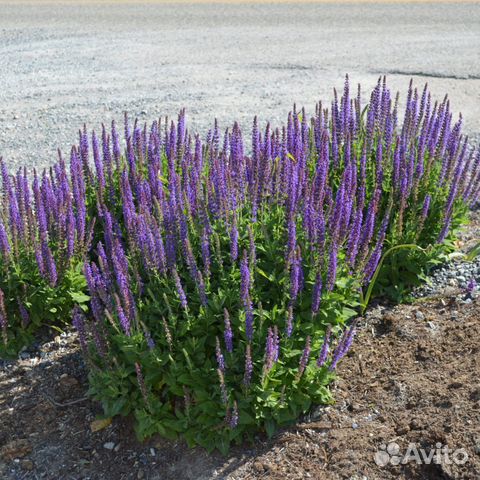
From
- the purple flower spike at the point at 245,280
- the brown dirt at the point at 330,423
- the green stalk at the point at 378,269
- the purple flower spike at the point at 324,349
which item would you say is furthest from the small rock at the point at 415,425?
the purple flower spike at the point at 245,280

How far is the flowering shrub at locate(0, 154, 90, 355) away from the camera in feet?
14.6

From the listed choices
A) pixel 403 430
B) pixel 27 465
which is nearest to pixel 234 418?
pixel 403 430

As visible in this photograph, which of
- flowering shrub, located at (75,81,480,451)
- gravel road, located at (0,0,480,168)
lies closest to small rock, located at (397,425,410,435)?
flowering shrub, located at (75,81,480,451)

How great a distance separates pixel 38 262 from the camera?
4301mm

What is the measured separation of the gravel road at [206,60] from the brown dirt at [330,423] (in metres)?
4.37

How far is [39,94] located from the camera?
35.6 ft

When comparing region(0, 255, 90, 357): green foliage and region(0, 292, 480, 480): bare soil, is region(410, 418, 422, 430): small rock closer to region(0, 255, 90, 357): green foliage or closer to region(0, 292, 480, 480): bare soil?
region(0, 292, 480, 480): bare soil

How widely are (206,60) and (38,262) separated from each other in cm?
919

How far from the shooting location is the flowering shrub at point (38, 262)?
4.46 m

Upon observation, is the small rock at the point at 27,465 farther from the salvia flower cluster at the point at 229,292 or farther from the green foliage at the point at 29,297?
the green foliage at the point at 29,297

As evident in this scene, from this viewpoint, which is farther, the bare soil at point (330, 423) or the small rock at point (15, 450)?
the small rock at point (15, 450)

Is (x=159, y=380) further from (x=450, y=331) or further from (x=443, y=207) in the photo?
(x=443, y=207)

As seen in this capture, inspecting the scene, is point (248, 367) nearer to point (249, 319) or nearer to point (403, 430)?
point (249, 319)

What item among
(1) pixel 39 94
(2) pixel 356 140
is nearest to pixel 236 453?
(2) pixel 356 140
